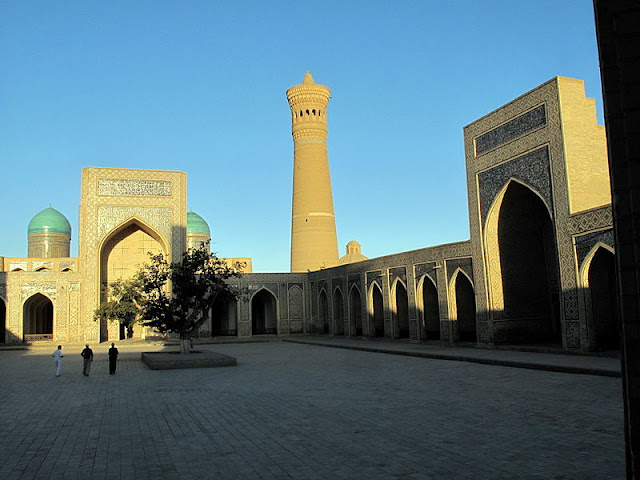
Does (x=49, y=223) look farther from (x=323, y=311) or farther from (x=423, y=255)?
(x=423, y=255)

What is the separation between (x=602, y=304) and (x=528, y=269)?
3306 mm

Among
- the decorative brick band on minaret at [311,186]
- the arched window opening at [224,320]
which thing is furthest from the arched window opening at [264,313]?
the decorative brick band on minaret at [311,186]

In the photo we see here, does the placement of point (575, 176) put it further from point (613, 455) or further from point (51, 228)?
point (51, 228)

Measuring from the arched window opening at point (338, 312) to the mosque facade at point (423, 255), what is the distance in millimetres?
55

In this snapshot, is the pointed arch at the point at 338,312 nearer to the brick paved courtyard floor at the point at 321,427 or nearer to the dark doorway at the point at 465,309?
the dark doorway at the point at 465,309

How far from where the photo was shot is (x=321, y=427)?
224 inches

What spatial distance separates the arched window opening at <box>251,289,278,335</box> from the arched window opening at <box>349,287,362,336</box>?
5.97m

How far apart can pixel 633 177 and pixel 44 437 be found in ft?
18.2

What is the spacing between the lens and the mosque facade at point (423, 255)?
12266mm

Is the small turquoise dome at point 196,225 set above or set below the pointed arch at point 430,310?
above

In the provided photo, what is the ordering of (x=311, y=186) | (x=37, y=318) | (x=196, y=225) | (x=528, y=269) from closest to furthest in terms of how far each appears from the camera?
(x=528, y=269) < (x=37, y=318) < (x=311, y=186) < (x=196, y=225)

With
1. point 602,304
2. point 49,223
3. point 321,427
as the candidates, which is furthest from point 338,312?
point 49,223

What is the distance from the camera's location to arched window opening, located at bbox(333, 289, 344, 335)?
23.7m

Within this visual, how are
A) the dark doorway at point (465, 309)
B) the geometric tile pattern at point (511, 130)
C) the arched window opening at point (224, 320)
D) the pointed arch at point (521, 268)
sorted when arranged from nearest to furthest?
1. the geometric tile pattern at point (511, 130)
2. the pointed arch at point (521, 268)
3. the dark doorway at point (465, 309)
4. the arched window opening at point (224, 320)
